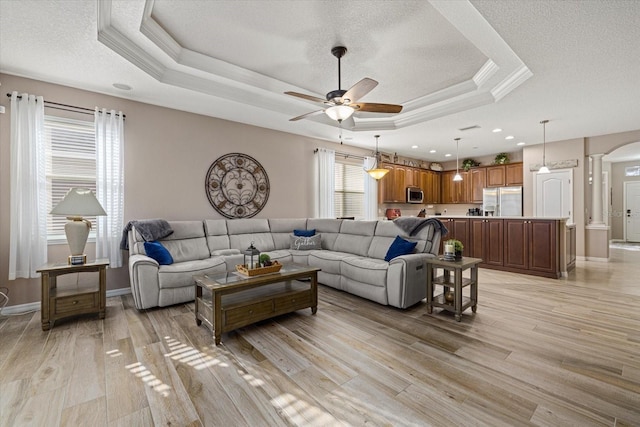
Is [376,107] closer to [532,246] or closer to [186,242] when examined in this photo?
[186,242]

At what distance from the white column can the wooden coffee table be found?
671 centimetres

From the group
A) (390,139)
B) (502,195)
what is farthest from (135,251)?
(502,195)

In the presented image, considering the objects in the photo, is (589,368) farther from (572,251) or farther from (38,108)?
(38,108)

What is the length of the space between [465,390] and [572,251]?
534cm

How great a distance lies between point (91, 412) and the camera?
1.69 meters

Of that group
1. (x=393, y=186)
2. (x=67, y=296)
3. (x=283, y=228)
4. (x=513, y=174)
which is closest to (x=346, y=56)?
(x=283, y=228)

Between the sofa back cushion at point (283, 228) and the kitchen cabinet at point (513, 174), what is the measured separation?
563cm

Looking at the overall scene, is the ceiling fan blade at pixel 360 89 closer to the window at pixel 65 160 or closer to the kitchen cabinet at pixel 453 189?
the window at pixel 65 160

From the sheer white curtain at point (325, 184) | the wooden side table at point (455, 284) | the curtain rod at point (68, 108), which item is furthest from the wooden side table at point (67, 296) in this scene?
the sheer white curtain at point (325, 184)

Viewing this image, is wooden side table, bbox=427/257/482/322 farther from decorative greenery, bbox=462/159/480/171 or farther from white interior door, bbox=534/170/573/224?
decorative greenery, bbox=462/159/480/171

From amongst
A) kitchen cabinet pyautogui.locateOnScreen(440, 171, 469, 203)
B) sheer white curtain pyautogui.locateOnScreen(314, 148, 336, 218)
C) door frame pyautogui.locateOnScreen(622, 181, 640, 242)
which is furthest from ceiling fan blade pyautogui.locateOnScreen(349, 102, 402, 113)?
door frame pyautogui.locateOnScreen(622, 181, 640, 242)

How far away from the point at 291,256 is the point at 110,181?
2.68 metres

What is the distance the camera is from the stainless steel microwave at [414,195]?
25.9 ft

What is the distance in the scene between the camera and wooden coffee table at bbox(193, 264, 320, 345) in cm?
257
